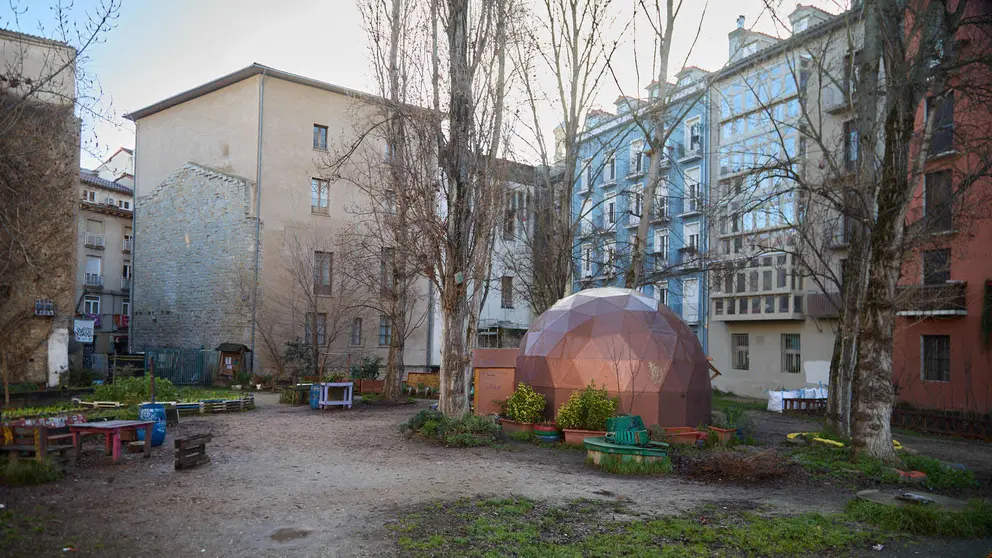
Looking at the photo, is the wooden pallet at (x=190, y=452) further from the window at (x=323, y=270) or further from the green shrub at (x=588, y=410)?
the window at (x=323, y=270)

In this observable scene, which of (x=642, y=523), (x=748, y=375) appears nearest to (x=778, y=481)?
(x=642, y=523)

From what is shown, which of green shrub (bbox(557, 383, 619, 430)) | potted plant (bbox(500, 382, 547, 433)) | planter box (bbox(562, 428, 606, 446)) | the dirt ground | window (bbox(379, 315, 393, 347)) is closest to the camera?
the dirt ground

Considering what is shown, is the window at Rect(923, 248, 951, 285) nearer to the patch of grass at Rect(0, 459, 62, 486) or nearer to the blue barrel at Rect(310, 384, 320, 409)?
the blue barrel at Rect(310, 384, 320, 409)

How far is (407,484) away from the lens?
32.4 ft

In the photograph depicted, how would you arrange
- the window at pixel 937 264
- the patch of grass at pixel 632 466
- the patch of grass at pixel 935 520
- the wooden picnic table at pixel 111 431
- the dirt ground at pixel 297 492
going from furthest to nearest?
the window at pixel 937 264, the patch of grass at pixel 632 466, the wooden picnic table at pixel 111 431, the patch of grass at pixel 935 520, the dirt ground at pixel 297 492

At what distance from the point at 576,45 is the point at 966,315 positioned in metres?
15.3

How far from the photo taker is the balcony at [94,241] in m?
43.4

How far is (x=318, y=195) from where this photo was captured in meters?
32.9

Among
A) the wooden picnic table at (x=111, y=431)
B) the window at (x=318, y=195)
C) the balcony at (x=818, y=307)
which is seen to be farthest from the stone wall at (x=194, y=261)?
the balcony at (x=818, y=307)

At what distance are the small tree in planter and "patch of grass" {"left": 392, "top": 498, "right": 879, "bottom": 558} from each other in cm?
671

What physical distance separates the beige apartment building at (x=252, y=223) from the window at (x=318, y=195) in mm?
47

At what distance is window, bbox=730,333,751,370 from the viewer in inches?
1307

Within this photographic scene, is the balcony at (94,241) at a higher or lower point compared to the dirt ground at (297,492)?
higher

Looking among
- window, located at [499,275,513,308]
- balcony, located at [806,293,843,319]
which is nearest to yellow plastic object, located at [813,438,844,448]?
balcony, located at [806,293,843,319]
